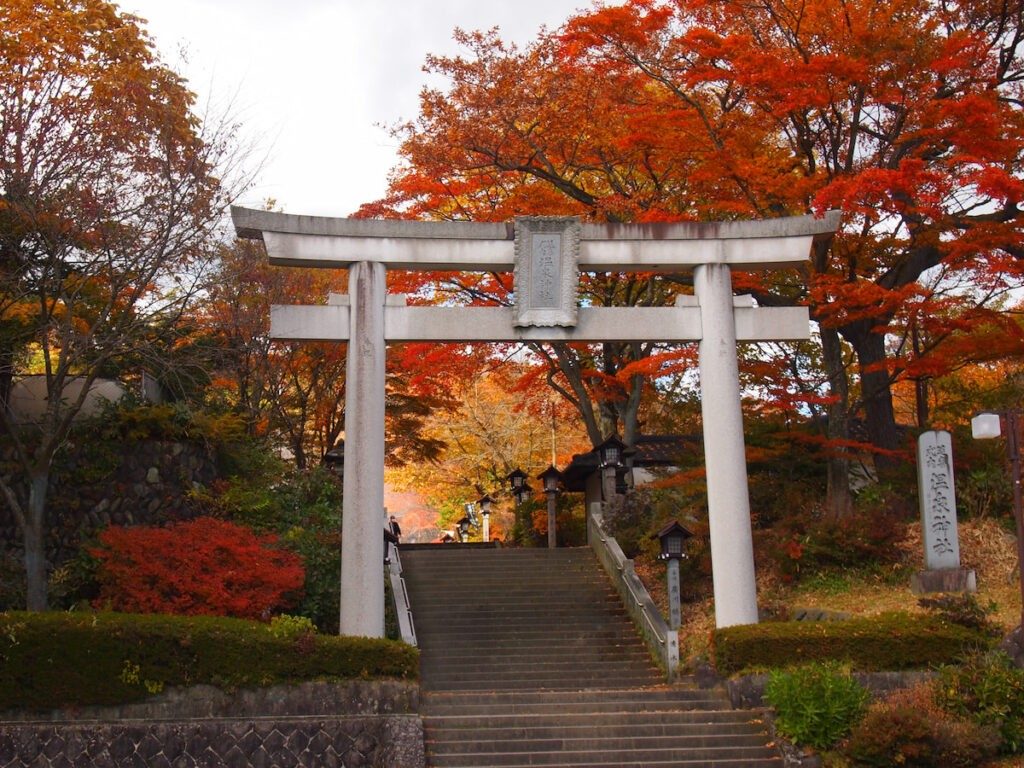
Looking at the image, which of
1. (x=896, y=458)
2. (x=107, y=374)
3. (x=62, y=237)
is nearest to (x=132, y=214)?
(x=62, y=237)

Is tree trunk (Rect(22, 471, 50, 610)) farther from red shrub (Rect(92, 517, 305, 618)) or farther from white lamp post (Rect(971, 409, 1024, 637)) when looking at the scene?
white lamp post (Rect(971, 409, 1024, 637))

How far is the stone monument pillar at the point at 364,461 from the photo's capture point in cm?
1585

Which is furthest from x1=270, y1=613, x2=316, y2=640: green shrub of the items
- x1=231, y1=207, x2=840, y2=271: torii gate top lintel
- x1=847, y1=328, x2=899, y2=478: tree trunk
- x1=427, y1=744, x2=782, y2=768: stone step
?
x1=847, y1=328, x2=899, y2=478: tree trunk

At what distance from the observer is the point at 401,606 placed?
61.9 feet

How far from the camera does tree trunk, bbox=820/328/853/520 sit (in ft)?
68.2

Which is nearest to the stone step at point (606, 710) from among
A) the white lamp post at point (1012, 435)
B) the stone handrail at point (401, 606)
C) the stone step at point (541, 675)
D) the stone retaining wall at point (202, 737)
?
the stone retaining wall at point (202, 737)

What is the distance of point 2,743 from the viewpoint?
12570 mm

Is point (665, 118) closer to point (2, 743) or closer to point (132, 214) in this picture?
point (132, 214)

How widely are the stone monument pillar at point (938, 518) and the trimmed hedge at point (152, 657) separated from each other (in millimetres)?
8406

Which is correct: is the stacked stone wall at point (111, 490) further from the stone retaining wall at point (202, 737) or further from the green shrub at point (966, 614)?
the green shrub at point (966, 614)

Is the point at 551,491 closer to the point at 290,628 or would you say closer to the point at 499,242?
the point at 499,242

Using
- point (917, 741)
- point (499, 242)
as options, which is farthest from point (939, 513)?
point (499, 242)

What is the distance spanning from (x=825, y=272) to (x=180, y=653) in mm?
13736

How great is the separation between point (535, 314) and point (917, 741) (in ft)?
26.0
